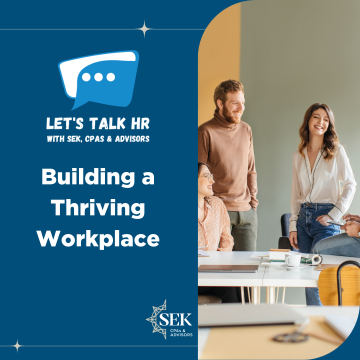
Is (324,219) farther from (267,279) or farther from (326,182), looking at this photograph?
(267,279)

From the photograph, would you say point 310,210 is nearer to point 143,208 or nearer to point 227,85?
point 227,85

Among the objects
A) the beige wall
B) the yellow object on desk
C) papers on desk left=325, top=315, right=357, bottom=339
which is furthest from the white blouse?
the yellow object on desk

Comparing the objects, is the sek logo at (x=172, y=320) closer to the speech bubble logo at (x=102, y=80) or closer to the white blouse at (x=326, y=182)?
the speech bubble logo at (x=102, y=80)

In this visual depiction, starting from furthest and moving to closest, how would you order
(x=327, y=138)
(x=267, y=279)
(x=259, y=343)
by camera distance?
(x=327, y=138) → (x=267, y=279) → (x=259, y=343)

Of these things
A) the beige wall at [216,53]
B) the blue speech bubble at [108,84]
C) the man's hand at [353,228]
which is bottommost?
the man's hand at [353,228]

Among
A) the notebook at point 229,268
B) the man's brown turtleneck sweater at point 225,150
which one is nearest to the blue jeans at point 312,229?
the man's brown turtleneck sweater at point 225,150

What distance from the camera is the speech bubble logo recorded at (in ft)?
2.67

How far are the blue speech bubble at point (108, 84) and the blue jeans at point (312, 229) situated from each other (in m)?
1.40

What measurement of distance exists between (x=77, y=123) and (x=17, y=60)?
0.17 m

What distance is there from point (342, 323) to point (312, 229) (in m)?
1.24

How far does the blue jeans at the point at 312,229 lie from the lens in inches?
76.5

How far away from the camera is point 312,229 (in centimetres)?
199

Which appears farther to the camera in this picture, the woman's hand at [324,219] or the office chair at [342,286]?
the woman's hand at [324,219]

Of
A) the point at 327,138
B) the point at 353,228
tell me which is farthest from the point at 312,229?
the point at 327,138
